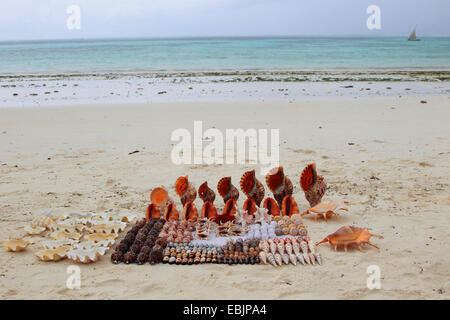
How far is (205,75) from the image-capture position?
26.5 m

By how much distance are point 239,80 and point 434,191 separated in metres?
17.9

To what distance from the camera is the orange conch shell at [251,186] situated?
5.69 meters

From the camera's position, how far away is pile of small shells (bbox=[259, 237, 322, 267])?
4336 millimetres

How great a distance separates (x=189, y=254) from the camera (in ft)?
14.6

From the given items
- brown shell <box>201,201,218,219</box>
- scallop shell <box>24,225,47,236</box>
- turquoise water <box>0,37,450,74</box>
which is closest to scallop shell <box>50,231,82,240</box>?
scallop shell <box>24,225,47,236</box>

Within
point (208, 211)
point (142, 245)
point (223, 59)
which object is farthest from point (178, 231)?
point (223, 59)

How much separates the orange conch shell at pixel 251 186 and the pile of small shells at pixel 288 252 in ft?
3.62

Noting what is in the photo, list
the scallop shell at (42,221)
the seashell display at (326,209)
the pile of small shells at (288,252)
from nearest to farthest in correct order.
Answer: the pile of small shells at (288,252)
the scallop shell at (42,221)
the seashell display at (326,209)

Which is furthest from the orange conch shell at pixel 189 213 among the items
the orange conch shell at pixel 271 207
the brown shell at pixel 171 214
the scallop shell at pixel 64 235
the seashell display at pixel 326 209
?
the seashell display at pixel 326 209

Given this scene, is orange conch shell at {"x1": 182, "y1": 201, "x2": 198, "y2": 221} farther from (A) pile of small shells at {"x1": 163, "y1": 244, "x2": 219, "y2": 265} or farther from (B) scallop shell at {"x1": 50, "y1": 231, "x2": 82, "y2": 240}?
(B) scallop shell at {"x1": 50, "y1": 231, "x2": 82, "y2": 240}

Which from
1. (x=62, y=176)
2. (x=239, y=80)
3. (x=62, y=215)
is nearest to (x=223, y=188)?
(x=62, y=215)

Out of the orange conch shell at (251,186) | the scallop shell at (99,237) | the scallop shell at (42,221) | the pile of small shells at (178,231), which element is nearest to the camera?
the pile of small shells at (178,231)

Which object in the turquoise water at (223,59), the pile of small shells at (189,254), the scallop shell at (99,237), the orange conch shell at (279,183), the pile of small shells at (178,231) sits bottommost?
the pile of small shells at (189,254)

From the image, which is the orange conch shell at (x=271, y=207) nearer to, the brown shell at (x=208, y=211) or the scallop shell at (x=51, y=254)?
the brown shell at (x=208, y=211)
